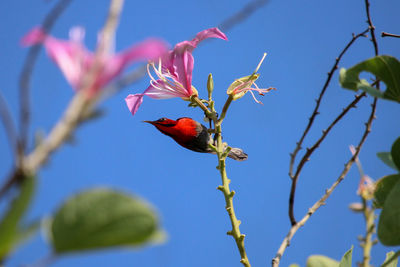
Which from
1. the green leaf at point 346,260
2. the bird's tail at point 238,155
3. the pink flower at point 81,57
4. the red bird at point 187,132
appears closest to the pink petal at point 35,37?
the pink flower at point 81,57

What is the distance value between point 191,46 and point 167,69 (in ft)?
0.55

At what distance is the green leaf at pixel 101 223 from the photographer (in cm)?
30

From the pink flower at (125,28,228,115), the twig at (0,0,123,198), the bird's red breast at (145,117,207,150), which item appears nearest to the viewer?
the twig at (0,0,123,198)

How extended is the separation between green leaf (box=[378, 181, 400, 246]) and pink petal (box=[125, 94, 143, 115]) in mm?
440

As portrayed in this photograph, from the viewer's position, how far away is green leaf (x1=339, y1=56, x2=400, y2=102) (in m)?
0.63

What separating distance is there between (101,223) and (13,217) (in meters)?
0.06

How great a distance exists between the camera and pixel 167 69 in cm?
77

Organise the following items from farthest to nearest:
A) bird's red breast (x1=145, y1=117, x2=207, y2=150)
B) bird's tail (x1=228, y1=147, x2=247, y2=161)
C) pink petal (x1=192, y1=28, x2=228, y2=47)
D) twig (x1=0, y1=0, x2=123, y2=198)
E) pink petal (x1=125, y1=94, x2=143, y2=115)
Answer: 1. bird's tail (x1=228, y1=147, x2=247, y2=161)
2. bird's red breast (x1=145, y1=117, x2=207, y2=150)
3. pink petal (x1=125, y1=94, x2=143, y2=115)
4. pink petal (x1=192, y1=28, x2=228, y2=47)
5. twig (x1=0, y1=0, x2=123, y2=198)

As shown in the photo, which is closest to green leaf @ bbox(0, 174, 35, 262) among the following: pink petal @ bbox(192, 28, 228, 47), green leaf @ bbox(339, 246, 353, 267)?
pink petal @ bbox(192, 28, 228, 47)

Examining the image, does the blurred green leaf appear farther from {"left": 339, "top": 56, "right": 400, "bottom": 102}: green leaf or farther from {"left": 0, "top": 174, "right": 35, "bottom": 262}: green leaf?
{"left": 339, "top": 56, "right": 400, "bottom": 102}: green leaf

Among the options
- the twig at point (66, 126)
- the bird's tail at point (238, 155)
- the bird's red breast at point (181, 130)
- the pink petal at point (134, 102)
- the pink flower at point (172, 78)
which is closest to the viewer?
the twig at point (66, 126)

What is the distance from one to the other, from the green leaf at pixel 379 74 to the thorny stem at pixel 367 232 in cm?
28

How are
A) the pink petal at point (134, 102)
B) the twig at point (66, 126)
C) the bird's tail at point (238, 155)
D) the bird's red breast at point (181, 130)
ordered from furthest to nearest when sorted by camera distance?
1. the bird's tail at point (238, 155)
2. the bird's red breast at point (181, 130)
3. the pink petal at point (134, 102)
4. the twig at point (66, 126)

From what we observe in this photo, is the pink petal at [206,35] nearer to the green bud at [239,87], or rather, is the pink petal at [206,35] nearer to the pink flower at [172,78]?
the pink flower at [172,78]
